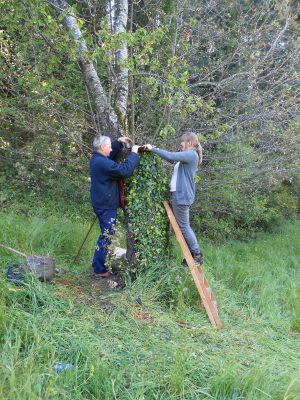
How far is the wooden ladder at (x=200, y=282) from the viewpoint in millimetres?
4359

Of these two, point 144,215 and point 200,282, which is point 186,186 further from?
point 200,282

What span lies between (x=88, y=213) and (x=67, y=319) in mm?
5405

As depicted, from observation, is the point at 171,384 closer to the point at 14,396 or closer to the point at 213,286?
the point at 14,396

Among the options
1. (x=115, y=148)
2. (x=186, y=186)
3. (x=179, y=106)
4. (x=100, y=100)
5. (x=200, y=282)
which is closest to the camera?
(x=200, y=282)

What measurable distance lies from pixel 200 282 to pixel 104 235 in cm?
123

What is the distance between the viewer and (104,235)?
4688 mm

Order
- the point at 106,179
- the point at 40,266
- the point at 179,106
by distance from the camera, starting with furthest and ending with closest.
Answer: the point at 179,106 < the point at 106,179 < the point at 40,266

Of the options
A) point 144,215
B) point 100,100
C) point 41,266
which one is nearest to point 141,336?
point 41,266

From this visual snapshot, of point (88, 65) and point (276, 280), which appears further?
point (276, 280)

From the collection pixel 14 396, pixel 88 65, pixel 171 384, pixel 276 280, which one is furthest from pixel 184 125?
pixel 14 396

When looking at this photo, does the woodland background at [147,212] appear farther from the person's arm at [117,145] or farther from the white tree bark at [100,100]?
the person's arm at [117,145]

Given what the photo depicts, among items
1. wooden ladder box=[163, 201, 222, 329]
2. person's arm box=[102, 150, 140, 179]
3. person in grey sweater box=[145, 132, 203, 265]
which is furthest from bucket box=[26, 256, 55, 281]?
person in grey sweater box=[145, 132, 203, 265]

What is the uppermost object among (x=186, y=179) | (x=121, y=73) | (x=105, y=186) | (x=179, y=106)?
(x=121, y=73)

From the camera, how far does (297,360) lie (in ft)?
12.7
